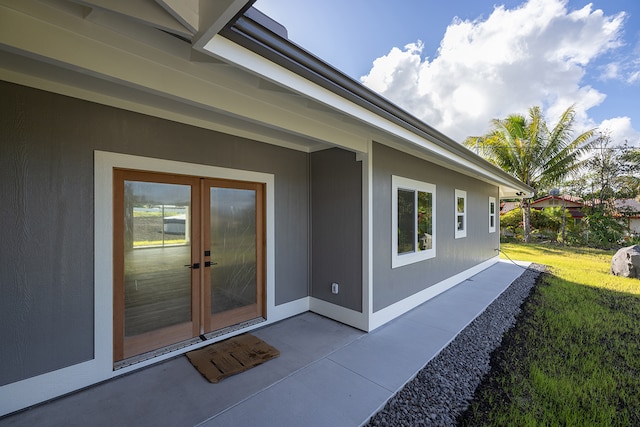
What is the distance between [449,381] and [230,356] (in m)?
2.64

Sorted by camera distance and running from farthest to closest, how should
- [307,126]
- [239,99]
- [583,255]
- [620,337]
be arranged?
[583,255], [620,337], [307,126], [239,99]

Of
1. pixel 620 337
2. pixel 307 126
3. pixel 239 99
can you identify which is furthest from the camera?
pixel 620 337

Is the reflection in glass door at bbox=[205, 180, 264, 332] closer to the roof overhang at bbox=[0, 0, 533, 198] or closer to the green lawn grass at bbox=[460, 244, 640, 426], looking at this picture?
the roof overhang at bbox=[0, 0, 533, 198]

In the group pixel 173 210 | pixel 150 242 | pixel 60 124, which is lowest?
pixel 150 242

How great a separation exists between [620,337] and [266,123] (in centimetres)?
612

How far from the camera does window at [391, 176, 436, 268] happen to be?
4891 millimetres

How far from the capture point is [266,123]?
2.85 m

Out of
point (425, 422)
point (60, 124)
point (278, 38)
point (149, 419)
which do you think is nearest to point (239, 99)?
point (278, 38)

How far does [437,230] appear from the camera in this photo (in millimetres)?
6137

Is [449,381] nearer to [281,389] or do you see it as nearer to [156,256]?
[281,389]

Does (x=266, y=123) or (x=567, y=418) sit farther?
(x=266, y=123)

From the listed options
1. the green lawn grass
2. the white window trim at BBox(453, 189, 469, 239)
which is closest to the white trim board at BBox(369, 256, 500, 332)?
the white window trim at BBox(453, 189, 469, 239)

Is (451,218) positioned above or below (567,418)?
above

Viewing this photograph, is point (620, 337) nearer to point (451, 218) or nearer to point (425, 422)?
point (451, 218)
